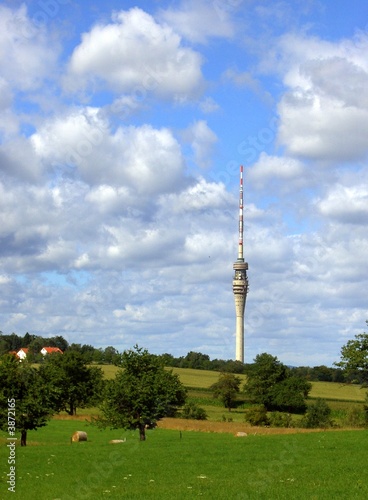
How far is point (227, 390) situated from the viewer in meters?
136

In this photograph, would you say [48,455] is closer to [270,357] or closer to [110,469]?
[110,469]

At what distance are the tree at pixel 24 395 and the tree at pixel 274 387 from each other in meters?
81.6

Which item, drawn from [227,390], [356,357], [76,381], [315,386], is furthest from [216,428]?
[315,386]

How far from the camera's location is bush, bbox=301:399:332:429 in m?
99.2

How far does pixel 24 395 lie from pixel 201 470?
2504 cm

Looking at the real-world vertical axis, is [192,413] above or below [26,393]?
below

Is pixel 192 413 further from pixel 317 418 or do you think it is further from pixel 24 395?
pixel 24 395

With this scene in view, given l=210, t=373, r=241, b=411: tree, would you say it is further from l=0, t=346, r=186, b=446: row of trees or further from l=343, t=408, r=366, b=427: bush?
l=0, t=346, r=186, b=446: row of trees

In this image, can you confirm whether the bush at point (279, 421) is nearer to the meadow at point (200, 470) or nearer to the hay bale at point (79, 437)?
the hay bale at point (79, 437)

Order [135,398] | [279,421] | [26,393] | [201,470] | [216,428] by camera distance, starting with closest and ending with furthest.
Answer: [201,470]
[135,398]
[26,393]
[216,428]
[279,421]

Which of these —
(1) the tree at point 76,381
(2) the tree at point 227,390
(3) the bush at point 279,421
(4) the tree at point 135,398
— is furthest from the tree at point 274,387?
(4) the tree at point 135,398

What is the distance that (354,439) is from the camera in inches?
1948

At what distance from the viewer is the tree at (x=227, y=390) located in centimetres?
13650

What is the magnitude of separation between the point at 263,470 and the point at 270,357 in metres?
111
